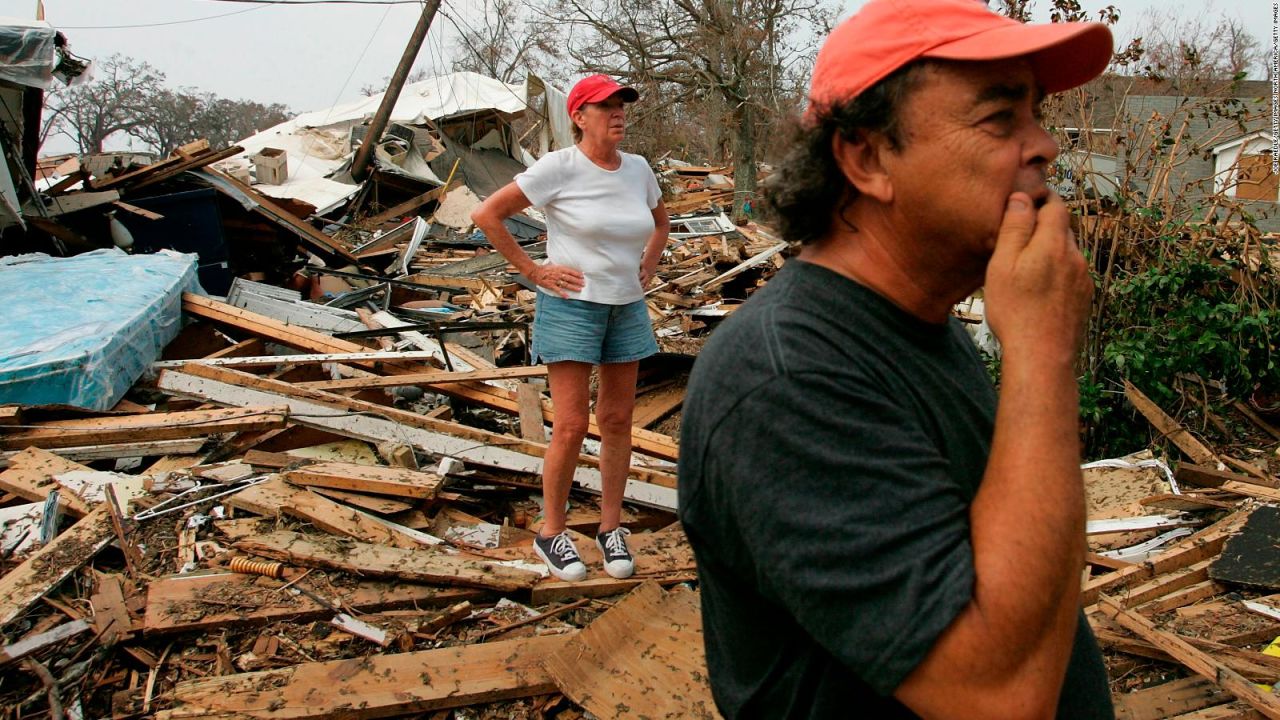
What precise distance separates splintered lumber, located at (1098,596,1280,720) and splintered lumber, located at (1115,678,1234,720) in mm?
50

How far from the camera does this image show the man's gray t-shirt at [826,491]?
1.04 m

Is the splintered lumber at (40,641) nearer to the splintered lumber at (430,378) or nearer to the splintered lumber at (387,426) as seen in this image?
the splintered lumber at (387,426)

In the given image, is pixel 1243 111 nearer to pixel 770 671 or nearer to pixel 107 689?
pixel 770 671

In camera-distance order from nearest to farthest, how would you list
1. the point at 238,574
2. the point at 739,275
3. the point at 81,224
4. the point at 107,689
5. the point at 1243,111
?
the point at 107,689, the point at 238,574, the point at 1243,111, the point at 81,224, the point at 739,275

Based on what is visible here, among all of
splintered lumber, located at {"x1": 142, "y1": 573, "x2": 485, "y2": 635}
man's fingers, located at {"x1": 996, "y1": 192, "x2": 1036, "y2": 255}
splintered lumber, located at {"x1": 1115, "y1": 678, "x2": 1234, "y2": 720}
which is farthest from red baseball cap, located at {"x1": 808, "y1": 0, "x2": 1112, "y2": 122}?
splintered lumber, located at {"x1": 142, "y1": 573, "x2": 485, "y2": 635}

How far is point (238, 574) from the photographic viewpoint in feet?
13.1

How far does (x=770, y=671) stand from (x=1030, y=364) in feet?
1.88

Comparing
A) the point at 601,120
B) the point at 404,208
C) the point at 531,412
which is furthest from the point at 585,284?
the point at 404,208

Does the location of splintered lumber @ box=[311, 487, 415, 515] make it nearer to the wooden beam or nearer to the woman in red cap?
the woman in red cap

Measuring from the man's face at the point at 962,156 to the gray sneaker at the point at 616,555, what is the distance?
3.11m

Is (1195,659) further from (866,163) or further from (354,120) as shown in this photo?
(354,120)

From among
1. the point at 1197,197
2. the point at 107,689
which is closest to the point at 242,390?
the point at 107,689

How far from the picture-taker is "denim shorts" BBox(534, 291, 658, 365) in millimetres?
4039

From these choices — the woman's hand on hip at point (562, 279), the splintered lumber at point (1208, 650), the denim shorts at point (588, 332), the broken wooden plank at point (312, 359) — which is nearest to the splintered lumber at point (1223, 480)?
the splintered lumber at point (1208, 650)
